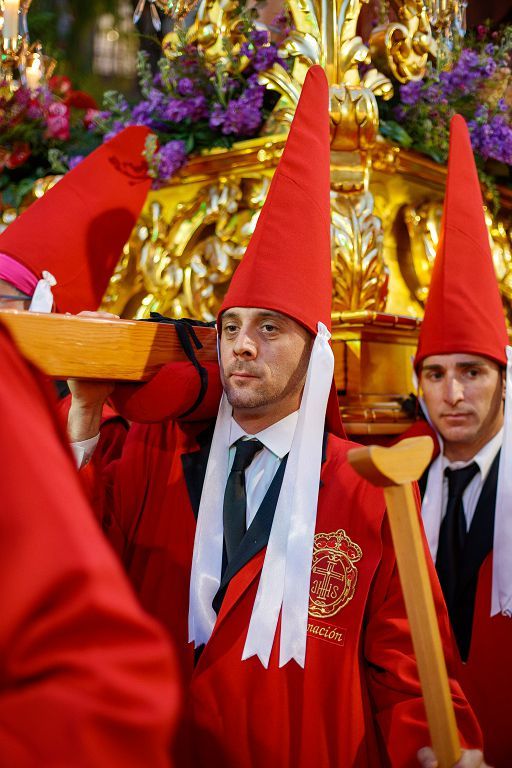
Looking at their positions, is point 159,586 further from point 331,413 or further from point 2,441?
point 2,441

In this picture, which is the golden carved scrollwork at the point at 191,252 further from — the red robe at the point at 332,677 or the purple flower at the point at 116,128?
the red robe at the point at 332,677

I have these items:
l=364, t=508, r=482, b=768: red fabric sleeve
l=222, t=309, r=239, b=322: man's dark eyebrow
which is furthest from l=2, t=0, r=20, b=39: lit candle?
l=364, t=508, r=482, b=768: red fabric sleeve

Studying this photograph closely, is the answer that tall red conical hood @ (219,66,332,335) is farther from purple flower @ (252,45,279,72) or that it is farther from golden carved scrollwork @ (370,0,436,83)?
golden carved scrollwork @ (370,0,436,83)

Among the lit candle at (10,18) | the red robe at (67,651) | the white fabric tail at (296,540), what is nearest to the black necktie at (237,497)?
the white fabric tail at (296,540)

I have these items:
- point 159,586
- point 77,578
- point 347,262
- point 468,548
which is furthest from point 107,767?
point 347,262

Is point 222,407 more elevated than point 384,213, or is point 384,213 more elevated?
point 384,213

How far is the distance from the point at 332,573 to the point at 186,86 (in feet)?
6.44

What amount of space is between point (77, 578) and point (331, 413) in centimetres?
130

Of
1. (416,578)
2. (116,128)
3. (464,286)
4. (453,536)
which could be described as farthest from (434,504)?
(116,128)

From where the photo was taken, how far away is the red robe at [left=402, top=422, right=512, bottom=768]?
2168mm

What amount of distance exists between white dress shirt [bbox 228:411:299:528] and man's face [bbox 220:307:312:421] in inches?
1.7

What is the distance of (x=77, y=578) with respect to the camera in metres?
0.73

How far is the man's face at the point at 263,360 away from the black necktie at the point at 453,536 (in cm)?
77

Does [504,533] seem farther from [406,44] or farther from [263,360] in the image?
[406,44]
